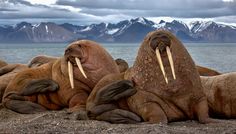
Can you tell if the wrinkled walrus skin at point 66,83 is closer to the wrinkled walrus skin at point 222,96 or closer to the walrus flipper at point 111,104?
the walrus flipper at point 111,104

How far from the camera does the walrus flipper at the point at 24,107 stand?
340 inches

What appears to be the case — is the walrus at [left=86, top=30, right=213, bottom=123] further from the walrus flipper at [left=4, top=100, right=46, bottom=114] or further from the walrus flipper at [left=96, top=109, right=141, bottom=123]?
the walrus flipper at [left=4, top=100, right=46, bottom=114]

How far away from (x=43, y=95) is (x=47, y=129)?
2289 millimetres

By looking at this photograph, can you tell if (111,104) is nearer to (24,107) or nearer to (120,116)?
(120,116)

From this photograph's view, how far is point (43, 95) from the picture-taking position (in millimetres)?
8781

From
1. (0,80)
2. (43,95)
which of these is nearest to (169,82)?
(43,95)

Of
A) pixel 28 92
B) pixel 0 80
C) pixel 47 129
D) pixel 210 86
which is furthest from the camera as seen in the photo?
pixel 0 80

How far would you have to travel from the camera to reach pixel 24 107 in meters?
8.71

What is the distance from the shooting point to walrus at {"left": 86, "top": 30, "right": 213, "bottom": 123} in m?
6.87

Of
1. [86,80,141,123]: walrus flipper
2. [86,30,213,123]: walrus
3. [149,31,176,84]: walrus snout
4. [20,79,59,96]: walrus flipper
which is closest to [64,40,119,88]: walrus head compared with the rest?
[20,79,59,96]: walrus flipper

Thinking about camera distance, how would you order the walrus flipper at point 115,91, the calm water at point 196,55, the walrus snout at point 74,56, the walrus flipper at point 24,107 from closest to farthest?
the walrus flipper at point 115,91 < the walrus snout at point 74,56 < the walrus flipper at point 24,107 < the calm water at point 196,55

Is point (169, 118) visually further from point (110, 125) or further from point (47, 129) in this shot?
point (47, 129)

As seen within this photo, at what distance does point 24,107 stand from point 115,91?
2.12m

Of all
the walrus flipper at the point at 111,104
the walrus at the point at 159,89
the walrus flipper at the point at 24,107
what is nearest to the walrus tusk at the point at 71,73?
the walrus flipper at the point at 111,104
